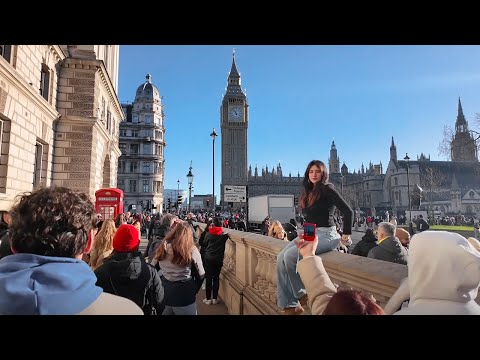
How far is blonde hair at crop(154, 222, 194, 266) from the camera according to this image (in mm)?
4391

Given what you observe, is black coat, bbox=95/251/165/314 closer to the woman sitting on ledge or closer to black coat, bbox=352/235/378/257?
the woman sitting on ledge

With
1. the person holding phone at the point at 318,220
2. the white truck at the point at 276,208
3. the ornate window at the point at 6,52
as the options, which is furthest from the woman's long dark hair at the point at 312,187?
the white truck at the point at 276,208

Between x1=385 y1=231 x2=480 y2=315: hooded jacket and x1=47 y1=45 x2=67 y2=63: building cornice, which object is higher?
→ x1=47 y1=45 x2=67 y2=63: building cornice

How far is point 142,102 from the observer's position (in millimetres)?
74625

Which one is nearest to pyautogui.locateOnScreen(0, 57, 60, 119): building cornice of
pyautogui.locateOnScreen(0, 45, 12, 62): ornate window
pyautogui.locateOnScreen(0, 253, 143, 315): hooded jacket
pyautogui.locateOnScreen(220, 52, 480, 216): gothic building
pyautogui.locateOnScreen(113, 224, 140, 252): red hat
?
pyautogui.locateOnScreen(0, 45, 12, 62): ornate window

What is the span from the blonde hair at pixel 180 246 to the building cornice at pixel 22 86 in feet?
28.2

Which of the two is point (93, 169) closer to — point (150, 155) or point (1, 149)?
point (1, 149)

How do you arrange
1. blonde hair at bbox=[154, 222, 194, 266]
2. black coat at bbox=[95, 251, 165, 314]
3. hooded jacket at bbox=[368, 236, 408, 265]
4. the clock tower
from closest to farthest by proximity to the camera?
black coat at bbox=[95, 251, 165, 314] → blonde hair at bbox=[154, 222, 194, 266] → hooded jacket at bbox=[368, 236, 408, 265] → the clock tower

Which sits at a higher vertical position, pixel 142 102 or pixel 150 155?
pixel 142 102

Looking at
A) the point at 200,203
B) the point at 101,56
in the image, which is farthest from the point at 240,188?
the point at 200,203

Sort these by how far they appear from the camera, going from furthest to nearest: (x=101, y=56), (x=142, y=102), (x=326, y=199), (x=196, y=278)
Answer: (x=142, y=102) → (x=101, y=56) → (x=196, y=278) → (x=326, y=199)

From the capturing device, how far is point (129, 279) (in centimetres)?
307
